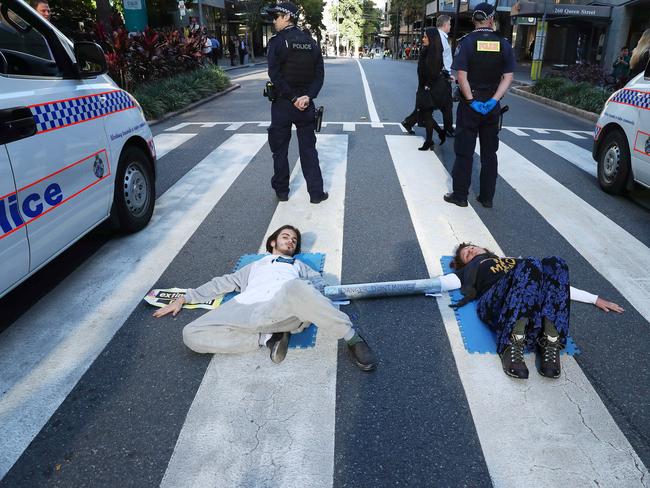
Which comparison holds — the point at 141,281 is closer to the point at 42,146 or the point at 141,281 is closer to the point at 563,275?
the point at 42,146

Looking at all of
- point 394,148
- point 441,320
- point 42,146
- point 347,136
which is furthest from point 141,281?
point 347,136

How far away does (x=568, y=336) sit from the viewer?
10.7ft

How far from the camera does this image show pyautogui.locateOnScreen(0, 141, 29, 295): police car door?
2.75 metres

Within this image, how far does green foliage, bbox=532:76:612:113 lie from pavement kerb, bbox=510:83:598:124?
168 millimetres

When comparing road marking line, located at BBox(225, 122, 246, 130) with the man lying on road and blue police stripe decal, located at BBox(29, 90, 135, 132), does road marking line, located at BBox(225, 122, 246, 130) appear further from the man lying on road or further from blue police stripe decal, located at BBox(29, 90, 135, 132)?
the man lying on road

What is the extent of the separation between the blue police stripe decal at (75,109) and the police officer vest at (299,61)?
1659 millimetres

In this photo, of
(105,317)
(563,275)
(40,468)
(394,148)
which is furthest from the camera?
(394,148)

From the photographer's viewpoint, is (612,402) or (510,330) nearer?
(612,402)

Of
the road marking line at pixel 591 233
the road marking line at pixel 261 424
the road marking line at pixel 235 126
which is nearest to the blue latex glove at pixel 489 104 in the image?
the road marking line at pixel 591 233

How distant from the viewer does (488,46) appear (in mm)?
5090

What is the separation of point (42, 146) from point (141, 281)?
1.26 meters

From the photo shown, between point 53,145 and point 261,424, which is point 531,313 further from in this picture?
point 53,145

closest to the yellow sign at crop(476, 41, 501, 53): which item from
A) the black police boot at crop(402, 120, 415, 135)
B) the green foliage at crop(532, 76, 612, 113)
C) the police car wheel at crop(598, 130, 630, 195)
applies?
the police car wheel at crop(598, 130, 630, 195)

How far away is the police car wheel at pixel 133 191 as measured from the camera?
4.51 m
